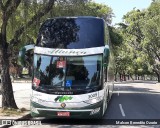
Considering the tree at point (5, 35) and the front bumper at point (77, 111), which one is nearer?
the front bumper at point (77, 111)

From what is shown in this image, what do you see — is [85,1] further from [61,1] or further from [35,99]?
[35,99]

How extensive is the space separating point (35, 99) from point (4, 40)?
4.02 meters

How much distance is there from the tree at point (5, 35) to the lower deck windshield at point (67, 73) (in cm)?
291

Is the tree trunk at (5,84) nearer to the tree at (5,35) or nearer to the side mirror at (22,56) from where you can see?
the tree at (5,35)

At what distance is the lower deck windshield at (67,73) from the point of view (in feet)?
41.4

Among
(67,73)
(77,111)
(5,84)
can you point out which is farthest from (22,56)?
(77,111)

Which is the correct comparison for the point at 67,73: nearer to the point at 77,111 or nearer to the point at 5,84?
the point at 77,111

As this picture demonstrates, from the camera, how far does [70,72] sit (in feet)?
42.0

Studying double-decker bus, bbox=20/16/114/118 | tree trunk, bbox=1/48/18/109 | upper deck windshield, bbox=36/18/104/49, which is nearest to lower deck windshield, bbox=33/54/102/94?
double-decker bus, bbox=20/16/114/118

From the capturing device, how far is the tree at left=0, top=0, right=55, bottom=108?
15049mm

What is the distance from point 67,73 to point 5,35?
4116 mm

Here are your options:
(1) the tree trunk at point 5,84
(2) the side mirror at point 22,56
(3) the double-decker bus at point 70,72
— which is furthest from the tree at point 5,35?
(3) the double-decker bus at point 70,72

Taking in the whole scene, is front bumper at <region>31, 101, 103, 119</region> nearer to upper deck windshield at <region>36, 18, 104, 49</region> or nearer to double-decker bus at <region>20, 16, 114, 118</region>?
double-decker bus at <region>20, 16, 114, 118</region>

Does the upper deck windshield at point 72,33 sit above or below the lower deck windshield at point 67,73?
above
